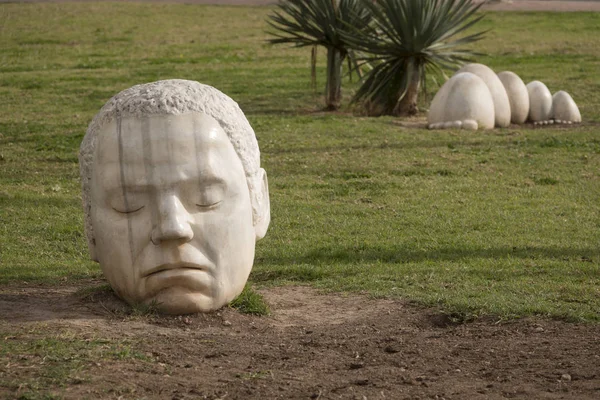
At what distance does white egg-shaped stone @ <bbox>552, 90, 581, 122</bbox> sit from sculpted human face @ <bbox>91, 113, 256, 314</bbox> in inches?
400

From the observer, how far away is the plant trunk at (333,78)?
52.7 ft

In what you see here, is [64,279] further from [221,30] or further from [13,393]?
[221,30]

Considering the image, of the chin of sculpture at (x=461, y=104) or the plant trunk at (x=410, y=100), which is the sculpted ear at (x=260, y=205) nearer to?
the chin of sculpture at (x=461, y=104)

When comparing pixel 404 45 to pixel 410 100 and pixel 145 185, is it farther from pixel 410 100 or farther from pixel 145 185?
pixel 145 185

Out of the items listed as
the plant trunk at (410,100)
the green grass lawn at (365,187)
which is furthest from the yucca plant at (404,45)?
the green grass lawn at (365,187)

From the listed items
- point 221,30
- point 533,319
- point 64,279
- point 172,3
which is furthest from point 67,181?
point 172,3

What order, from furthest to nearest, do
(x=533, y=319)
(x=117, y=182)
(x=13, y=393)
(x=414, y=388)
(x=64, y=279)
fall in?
(x=64, y=279), (x=533, y=319), (x=117, y=182), (x=414, y=388), (x=13, y=393)

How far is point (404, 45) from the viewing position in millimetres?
15242

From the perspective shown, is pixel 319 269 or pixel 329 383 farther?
pixel 319 269

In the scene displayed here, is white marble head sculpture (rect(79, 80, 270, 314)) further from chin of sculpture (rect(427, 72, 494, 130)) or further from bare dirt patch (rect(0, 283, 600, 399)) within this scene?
chin of sculpture (rect(427, 72, 494, 130))

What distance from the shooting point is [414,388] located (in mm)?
5328

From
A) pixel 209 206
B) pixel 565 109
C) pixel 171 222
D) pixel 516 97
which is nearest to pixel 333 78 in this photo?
pixel 516 97

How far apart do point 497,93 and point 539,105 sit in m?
1.01

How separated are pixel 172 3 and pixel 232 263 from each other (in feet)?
81.9
